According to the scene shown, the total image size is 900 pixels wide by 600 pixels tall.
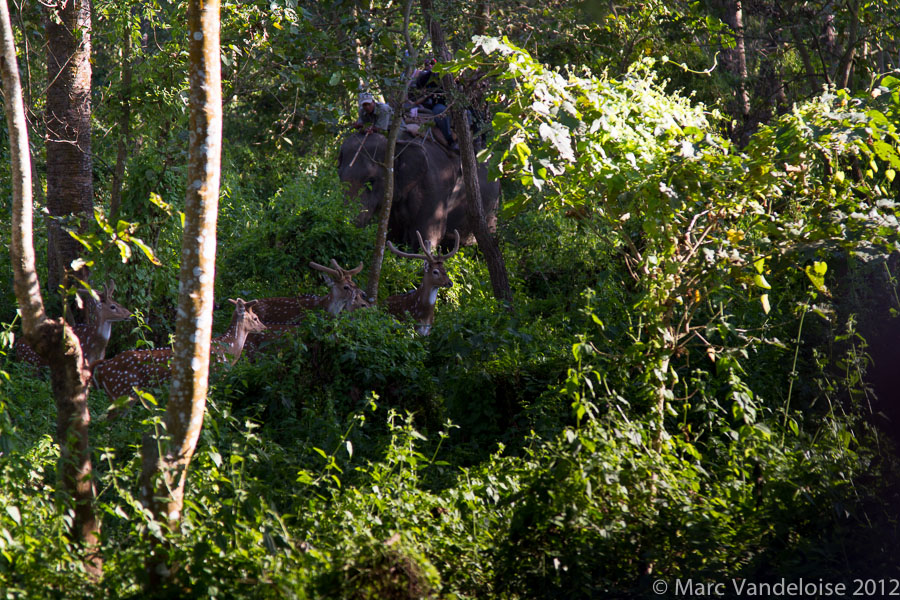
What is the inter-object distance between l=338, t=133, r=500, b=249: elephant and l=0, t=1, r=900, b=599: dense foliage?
156 inches

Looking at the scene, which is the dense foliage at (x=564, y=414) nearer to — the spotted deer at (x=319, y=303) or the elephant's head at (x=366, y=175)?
the spotted deer at (x=319, y=303)

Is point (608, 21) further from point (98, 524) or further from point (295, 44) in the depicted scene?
point (98, 524)

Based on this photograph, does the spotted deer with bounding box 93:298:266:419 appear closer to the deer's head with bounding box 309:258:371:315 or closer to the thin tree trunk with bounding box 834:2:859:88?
the deer's head with bounding box 309:258:371:315

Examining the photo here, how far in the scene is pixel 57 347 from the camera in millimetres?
4148

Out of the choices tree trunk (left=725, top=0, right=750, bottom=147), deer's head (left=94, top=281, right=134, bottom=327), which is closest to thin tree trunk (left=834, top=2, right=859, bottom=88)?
tree trunk (left=725, top=0, right=750, bottom=147)

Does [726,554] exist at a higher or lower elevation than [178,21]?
lower

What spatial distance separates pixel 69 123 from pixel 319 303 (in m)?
3.17

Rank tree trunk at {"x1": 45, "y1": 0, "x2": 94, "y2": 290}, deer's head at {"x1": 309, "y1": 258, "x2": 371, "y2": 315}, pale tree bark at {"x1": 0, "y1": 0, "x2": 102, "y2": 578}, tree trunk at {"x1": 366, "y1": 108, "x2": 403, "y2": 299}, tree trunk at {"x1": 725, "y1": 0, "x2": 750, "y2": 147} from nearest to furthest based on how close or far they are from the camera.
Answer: pale tree bark at {"x1": 0, "y1": 0, "x2": 102, "y2": 578}
tree trunk at {"x1": 45, "y1": 0, "x2": 94, "y2": 290}
deer's head at {"x1": 309, "y1": 258, "x2": 371, "y2": 315}
tree trunk at {"x1": 366, "y1": 108, "x2": 403, "y2": 299}
tree trunk at {"x1": 725, "y1": 0, "x2": 750, "y2": 147}

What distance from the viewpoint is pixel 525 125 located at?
16.4ft

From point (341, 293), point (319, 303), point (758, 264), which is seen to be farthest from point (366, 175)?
point (758, 264)

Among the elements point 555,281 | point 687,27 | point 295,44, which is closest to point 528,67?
point 295,44

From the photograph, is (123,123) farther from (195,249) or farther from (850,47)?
(850,47)

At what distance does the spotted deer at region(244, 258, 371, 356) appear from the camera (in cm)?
908

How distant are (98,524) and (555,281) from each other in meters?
7.56
